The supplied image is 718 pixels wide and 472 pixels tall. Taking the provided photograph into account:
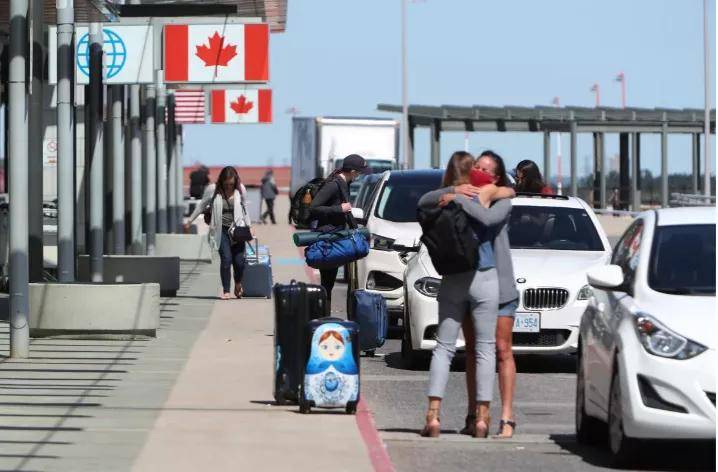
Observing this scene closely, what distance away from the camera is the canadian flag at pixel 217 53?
23500mm

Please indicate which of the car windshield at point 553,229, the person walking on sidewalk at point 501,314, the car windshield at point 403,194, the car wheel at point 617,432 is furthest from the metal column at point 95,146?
the car wheel at point 617,432

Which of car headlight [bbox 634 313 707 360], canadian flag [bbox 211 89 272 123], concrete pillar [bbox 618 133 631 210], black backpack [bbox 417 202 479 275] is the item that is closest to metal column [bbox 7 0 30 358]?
black backpack [bbox 417 202 479 275]

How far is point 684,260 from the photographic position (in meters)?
10.6

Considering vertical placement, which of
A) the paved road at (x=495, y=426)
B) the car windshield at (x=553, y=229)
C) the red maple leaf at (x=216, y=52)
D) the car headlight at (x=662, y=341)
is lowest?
the paved road at (x=495, y=426)

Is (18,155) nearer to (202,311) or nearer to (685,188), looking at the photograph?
(202,311)

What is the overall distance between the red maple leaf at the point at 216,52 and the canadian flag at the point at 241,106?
38.8 feet

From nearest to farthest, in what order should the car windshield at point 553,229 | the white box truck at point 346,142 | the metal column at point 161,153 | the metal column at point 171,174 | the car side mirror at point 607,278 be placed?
the car side mirror at point 607,278 → the car windshield at point 553,229 → the metal column at point 161,153 → the metal column at point 171,174 → the white box truck at point 346,142

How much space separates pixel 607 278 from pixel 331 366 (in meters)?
2.54

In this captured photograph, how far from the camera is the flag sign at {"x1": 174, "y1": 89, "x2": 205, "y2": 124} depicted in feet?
129

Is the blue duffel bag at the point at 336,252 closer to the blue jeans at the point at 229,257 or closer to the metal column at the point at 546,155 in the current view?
the blue jeans at the point at 229,257

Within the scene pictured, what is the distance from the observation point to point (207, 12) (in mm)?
19062

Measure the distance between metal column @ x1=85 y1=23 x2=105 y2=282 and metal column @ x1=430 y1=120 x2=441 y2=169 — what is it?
3852cm

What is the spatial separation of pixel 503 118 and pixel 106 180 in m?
35.9

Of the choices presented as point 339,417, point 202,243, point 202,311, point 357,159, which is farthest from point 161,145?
point 339,417
